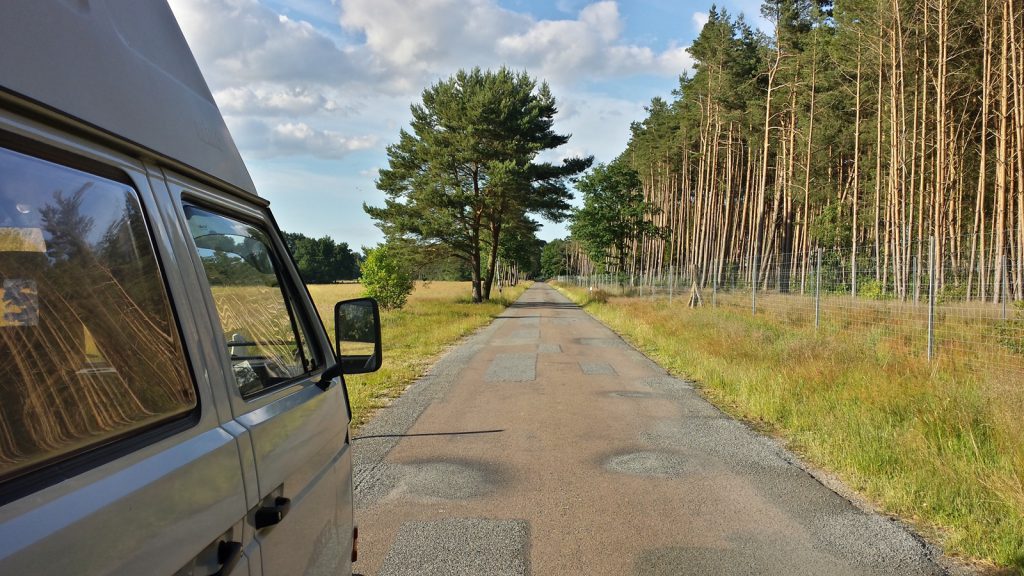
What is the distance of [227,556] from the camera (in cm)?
150

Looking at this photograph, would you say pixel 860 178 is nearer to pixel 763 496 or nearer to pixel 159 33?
pixel 763 496

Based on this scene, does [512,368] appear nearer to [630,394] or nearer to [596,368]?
[596,368]

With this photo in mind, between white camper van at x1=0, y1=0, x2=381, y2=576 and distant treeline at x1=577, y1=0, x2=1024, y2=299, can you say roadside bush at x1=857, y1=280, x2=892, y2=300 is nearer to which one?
distant treeline at x1=577, y1=0, x2=1024, y2=299

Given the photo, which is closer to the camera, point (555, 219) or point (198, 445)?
point (198, 445)

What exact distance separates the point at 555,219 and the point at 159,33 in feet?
121

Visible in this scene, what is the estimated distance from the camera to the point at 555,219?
38438 mm

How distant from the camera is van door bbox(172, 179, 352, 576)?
1.79 metres

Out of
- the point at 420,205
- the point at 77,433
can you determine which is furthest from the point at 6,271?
the point at 420,205

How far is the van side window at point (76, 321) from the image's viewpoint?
1.14 meters

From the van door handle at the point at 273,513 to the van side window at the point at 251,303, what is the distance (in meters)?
0.30

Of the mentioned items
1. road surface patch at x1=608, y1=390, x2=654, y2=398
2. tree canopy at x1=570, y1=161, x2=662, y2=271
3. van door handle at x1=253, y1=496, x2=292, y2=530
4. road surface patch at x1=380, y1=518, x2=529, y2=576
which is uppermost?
tree canopy at x1=570, y1=161, x2=662, y2=271

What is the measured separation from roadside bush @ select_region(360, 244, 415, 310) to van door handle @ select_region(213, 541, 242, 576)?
2870cm

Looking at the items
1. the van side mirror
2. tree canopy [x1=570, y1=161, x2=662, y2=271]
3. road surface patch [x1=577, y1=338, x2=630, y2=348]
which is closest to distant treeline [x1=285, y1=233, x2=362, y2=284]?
tree canopy [x1=570, y1=161, x2=662, y2=271]

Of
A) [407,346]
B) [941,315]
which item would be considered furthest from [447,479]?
[407,346]
